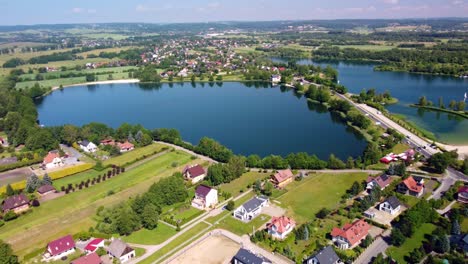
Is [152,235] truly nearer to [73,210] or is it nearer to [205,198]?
[205,198]

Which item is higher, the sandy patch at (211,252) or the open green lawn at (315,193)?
the open green lawn at (315,193)

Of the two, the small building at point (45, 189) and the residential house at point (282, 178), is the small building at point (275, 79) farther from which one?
the small building at point (45, 189)

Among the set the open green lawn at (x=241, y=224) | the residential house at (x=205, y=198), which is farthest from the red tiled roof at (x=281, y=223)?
the residential house at (x=205, y=198)

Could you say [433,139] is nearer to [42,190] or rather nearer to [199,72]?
[42,190]

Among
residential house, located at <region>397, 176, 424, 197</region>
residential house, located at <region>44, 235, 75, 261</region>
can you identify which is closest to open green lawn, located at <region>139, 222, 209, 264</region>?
residential house, located at <region>44, 235, 75, 261</region>

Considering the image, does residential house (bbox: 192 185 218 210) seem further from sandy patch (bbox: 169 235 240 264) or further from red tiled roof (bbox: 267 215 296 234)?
red tiled roof (bbox: 267 215 296 234)

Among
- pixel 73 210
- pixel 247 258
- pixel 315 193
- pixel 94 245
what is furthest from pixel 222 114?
pixel 247 258
